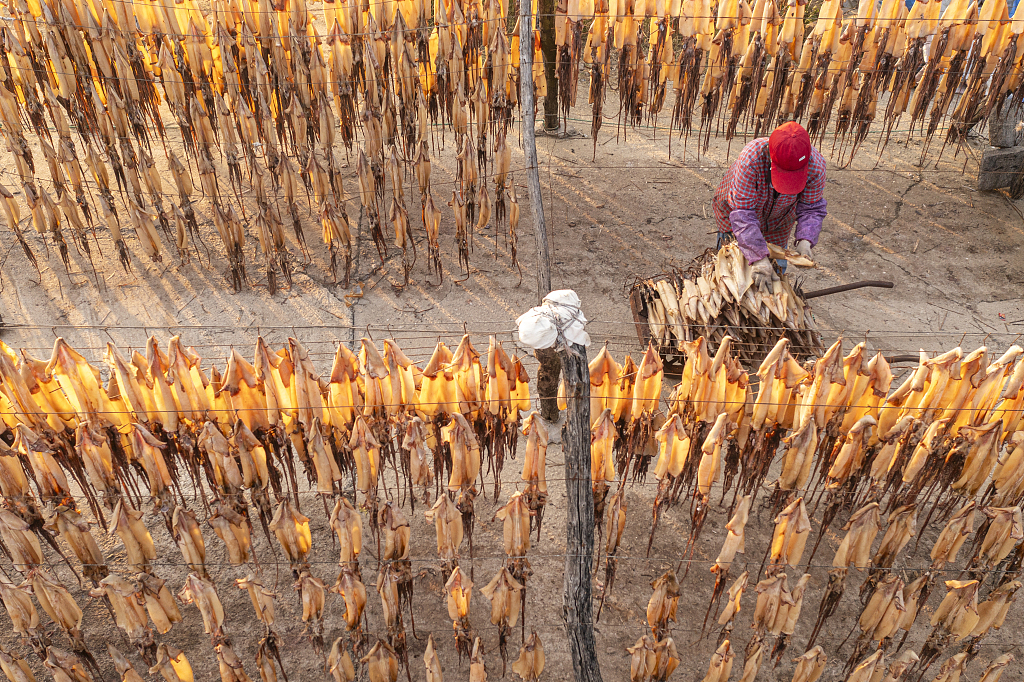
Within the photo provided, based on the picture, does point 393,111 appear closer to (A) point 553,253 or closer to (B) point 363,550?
(A) point 553,253

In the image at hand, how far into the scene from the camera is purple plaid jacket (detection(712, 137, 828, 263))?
14.8ft

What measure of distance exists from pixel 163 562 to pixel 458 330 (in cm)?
248

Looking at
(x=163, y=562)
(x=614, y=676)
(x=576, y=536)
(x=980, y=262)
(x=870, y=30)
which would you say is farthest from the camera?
(x=980, y=262)

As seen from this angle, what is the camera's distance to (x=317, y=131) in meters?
5.78

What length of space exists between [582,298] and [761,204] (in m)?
1.61

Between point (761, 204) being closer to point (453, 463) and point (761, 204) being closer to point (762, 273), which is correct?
point (762, 273)

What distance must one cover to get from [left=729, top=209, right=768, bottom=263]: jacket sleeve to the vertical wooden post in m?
2.14

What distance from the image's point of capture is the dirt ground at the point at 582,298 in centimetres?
360

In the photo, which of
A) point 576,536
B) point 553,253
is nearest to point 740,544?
point 576,536

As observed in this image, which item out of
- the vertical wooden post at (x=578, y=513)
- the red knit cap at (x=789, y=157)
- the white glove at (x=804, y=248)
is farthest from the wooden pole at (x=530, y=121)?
the vertical wooden post at (x=578, y=513)

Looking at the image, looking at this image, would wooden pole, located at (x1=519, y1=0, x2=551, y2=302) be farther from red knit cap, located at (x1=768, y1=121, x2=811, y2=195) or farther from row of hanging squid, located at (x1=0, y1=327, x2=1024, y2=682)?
row of hanging squid, located at (x1=0, y1=327, x2=1024, y2=682)

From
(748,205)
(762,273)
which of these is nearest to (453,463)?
(762,273)

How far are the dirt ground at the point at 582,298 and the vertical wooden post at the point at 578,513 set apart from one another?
1.69ft

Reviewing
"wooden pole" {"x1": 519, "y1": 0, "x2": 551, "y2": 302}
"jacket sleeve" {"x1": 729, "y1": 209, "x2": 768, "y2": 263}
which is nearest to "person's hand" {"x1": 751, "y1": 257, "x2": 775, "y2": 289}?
"jacket sleeve" {"x1": 729, "y1": 209, "x2": 768, "y2": 263}
